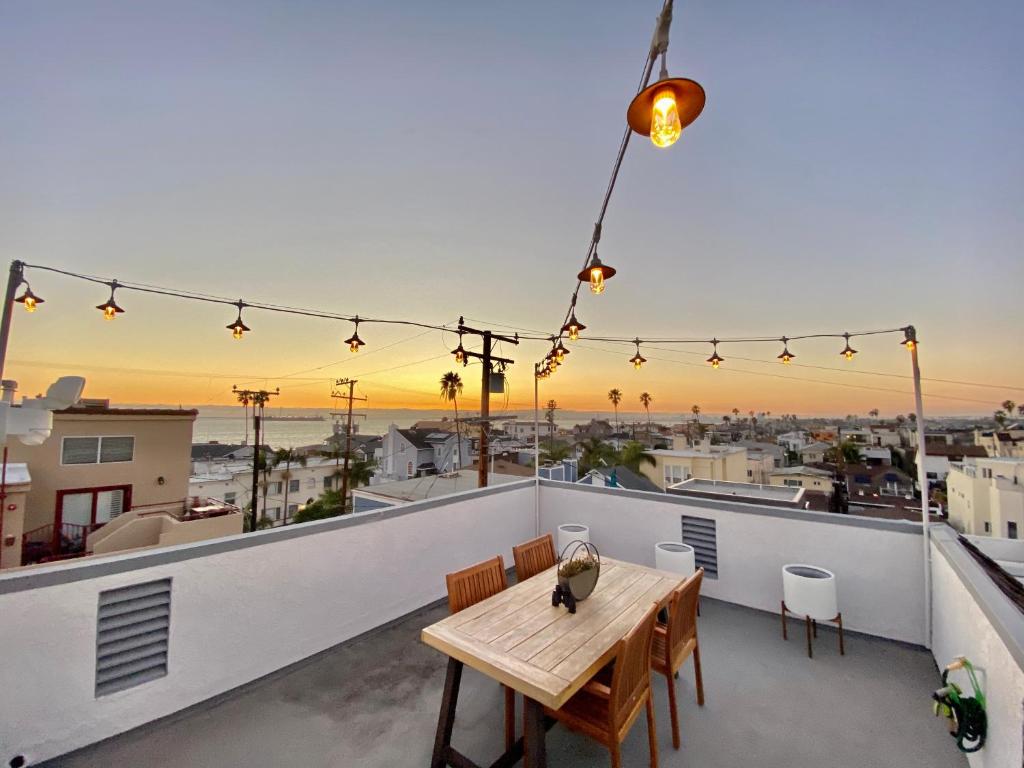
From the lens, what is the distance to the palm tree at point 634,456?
80.2ft

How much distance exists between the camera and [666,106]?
112cm

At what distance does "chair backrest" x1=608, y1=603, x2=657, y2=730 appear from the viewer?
1.62 metres

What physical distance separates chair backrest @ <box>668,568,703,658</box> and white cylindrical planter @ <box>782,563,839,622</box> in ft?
A: 3.82

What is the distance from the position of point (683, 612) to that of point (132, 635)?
312 centimetres

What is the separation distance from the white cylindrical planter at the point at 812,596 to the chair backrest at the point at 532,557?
1.87 meters

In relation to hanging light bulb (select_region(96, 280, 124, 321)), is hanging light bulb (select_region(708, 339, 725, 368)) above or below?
below

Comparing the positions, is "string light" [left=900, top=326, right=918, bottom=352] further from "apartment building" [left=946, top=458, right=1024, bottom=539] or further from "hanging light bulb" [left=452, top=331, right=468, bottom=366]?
"hanging light bulb" [left=452, top=331, right=468, bottom=366]

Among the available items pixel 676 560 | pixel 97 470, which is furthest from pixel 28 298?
pixel 97 470

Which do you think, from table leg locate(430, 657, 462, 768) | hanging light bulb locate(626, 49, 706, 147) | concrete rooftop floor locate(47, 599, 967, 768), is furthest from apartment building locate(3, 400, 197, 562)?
hanging light bulb locate(626, 49, 706, 147)

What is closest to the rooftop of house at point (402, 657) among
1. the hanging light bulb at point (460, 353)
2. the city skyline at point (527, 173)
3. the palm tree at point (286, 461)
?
the city skyline at point (527, 173)

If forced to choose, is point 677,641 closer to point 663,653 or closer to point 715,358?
point 663,653

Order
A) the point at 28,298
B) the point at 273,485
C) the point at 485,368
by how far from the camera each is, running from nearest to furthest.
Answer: the point at 28,298, the point at 485,368, the point at 273,485

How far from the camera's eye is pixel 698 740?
2090 mm

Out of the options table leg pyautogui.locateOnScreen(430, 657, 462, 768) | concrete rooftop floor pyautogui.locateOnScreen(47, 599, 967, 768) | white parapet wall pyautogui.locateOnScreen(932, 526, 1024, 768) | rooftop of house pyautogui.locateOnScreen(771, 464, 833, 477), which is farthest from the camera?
rooftop of house pyautogui.locateOnScreen(771, 464, 833, 477)
